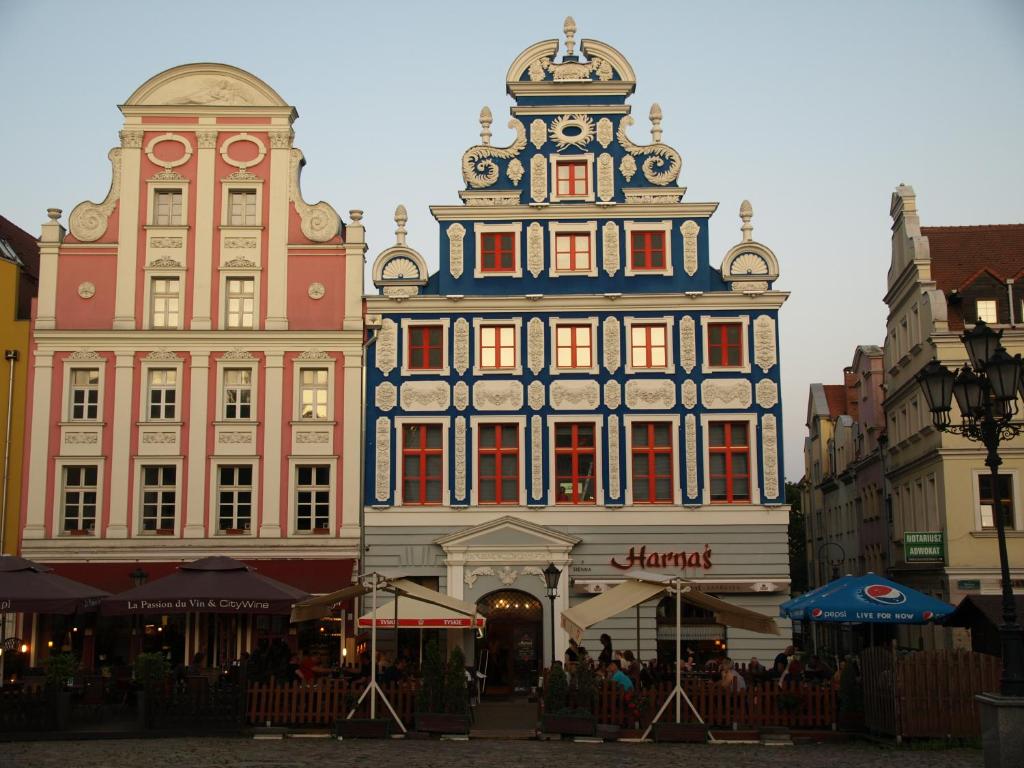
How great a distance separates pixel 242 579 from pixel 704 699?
942cm

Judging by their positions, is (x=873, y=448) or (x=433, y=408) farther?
(x=873, y=448)

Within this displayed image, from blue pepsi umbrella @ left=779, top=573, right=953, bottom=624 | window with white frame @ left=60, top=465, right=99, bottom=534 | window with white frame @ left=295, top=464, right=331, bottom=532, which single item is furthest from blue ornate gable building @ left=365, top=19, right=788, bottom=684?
blue pepsi umbrella @ left=779, top=573, right=953, bottom=624

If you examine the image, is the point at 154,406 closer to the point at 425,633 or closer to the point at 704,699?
the point at 425,633

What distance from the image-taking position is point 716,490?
111 ft

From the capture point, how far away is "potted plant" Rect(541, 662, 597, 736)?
21.7 m

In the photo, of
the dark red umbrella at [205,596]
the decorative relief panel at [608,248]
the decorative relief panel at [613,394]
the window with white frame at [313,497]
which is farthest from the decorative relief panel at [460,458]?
the dark red umbrella at [205,596]

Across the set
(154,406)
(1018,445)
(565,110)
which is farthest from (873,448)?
(154,406)

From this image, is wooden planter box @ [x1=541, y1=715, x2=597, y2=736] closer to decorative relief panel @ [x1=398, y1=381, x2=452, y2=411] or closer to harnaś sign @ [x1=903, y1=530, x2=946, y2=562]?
decorative relief panel @ [x1=398, y1=381, x2=452, y2=411]

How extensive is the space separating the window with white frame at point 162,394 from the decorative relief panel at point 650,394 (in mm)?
12121

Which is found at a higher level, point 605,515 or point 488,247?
point 488,247

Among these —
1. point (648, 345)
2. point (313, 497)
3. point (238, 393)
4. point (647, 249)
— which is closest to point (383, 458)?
point (313, 497)

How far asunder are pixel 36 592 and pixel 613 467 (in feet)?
48.3

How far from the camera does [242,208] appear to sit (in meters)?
35.5

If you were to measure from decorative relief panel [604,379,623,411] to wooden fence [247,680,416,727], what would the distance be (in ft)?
42.5
